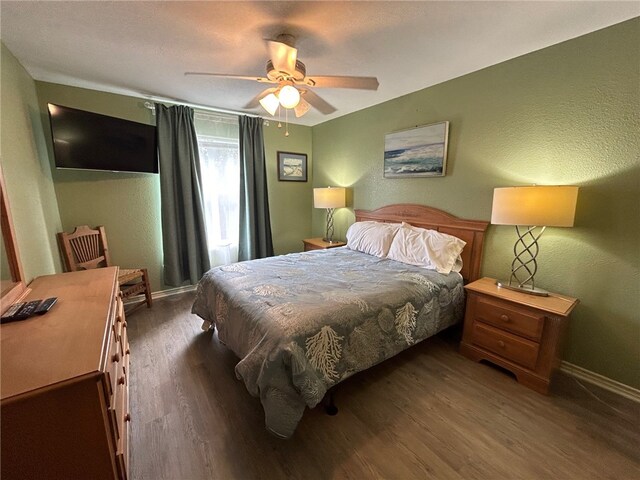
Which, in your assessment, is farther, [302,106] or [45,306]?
[302,106]

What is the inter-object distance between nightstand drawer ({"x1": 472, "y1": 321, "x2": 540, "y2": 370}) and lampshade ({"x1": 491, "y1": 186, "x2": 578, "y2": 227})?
836mm

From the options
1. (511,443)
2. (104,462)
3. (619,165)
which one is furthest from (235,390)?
(619,165)

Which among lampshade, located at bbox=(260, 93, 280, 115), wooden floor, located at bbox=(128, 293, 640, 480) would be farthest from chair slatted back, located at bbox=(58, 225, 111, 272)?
lampshade, located at bbox=(260, 93, 280, 115)

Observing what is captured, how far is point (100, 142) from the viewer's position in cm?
265

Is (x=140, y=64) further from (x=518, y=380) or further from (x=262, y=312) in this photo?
(x=518, y=380)

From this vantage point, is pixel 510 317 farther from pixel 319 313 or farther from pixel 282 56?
pixel 282 56

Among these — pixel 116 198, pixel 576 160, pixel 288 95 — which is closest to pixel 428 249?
pixel 576 160

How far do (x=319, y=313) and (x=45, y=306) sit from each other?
1359mm

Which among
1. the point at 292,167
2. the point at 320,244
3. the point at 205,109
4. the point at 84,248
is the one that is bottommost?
the point at 320,244

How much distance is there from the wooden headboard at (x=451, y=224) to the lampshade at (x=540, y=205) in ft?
1.71

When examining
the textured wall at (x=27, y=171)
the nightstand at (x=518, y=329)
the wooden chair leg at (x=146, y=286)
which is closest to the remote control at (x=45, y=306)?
the textured wall at (x=27, y=171)

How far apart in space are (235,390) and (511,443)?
1.71 meters

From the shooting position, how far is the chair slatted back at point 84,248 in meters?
2.57

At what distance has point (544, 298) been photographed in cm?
193
